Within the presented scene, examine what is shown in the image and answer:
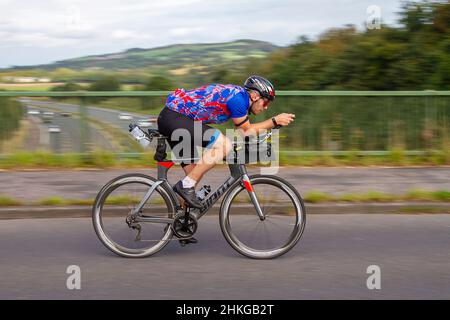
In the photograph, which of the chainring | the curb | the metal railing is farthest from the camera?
the metal railing

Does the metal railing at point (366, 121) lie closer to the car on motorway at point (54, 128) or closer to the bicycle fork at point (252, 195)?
the car on motorway at point (54, 128)

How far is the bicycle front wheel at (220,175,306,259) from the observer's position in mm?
6426

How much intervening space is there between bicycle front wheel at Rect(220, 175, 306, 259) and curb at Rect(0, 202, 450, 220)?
6.22 feet

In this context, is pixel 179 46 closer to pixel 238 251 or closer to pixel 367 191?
pixel 367 191

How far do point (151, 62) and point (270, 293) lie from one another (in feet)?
34.6

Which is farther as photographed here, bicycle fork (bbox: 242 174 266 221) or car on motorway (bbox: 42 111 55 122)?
car on motorway (bbox: 42 111 55 122)

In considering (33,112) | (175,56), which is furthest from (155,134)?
(175,56)

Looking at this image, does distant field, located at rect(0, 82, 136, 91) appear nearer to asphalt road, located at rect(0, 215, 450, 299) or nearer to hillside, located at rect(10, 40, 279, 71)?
hillside, located at rect(10, 40, 279, 71)

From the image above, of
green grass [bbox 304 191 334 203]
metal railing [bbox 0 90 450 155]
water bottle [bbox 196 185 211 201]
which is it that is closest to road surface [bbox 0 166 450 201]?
green grass [bbox 304 191 334 203]

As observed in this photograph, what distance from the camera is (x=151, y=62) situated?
607 inches

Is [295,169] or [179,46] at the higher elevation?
[179,46]

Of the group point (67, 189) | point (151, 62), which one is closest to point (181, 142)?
point (67, 189)

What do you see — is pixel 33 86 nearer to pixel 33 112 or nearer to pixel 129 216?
pixel 33 112

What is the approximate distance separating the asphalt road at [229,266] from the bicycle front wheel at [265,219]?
0.14 meters
